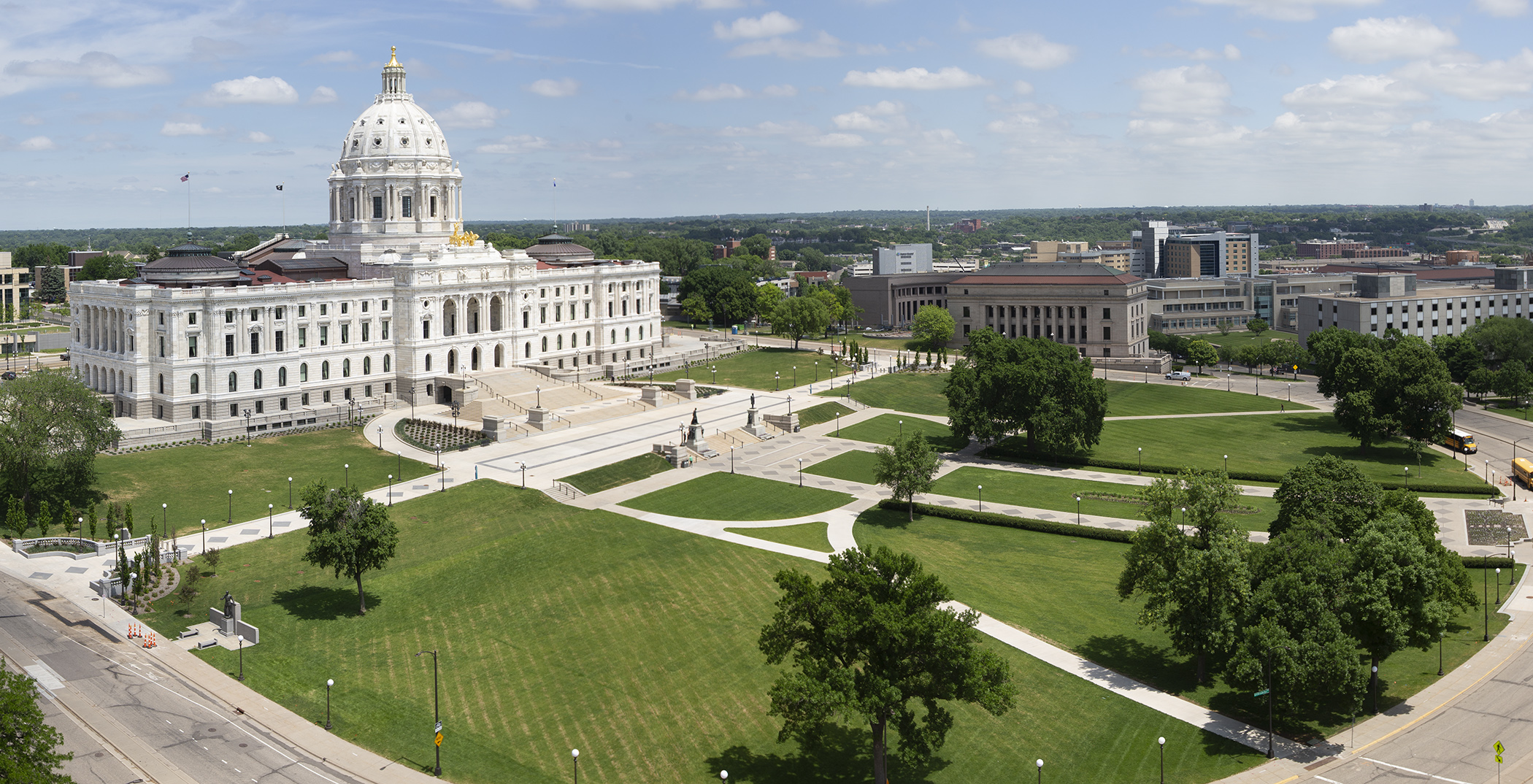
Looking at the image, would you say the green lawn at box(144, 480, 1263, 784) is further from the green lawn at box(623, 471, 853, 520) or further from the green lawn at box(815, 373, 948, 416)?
the green lawn at box(815, 373, 948, 416)

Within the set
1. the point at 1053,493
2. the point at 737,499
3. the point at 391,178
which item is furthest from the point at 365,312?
the point at 1053,493

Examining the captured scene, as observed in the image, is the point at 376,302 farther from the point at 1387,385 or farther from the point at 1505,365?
the point at 1505,365

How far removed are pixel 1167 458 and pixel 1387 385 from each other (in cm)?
2341

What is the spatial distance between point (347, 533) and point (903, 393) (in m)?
91.5

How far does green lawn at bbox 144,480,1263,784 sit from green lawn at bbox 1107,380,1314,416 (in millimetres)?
78598

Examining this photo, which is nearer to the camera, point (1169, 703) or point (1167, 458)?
point (1169, 703)

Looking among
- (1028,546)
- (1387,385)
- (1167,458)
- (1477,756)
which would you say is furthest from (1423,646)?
(1387,385)

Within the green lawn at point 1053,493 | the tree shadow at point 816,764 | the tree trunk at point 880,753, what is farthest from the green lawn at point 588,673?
the green lawn at point 1053,493

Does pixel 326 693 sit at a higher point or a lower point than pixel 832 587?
lower

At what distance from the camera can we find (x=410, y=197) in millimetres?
154000

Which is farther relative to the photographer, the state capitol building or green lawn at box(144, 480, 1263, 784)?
the state capitol building

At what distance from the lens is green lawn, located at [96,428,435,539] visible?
308 ft

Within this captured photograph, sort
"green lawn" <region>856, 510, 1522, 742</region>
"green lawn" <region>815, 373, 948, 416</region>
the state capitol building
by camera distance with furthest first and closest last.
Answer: "green lawn" <region>815, 373, 948, 416</region>
the state capitol building
"green lawn" <region>856, 510, 1522, 742</region>

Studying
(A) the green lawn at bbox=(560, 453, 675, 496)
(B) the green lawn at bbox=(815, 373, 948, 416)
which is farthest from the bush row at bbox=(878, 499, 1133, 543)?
(B) the green lawn at bbox=(815, 373, 948, 416)
